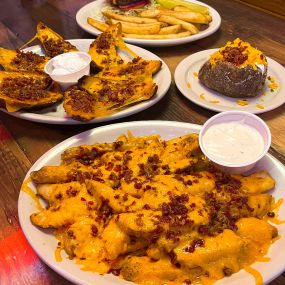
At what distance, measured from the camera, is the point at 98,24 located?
3189 mm

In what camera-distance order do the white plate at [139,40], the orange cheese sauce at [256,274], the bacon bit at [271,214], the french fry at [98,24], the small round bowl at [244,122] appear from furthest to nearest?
the french fry at [98,24] < the white plate at [139,40] < the small round bowl at [244,122] < the bacon bit at [271,214] < the orange cheese sauce at [256,274]

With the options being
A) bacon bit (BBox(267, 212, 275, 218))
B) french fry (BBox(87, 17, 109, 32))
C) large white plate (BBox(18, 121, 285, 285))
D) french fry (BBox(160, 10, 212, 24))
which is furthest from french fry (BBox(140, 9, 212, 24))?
bacon bit (BBox(267, 212, 275, 218))

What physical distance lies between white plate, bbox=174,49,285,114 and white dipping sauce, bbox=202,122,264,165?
44 centimetres

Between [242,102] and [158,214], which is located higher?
[158,214]

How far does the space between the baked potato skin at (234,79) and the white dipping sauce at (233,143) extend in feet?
1.85

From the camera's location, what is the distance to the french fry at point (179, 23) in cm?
304

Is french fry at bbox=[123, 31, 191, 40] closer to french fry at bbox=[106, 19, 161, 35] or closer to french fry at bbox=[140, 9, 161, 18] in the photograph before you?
french fry at bbox=[106, 19, 161, 35]

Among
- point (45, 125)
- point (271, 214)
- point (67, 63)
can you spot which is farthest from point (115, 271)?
point (67, 63)

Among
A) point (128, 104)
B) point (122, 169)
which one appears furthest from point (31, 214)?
point (128, 104)

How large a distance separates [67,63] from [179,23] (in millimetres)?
1175

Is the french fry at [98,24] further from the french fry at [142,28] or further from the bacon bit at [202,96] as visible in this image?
the bacon bit at [202,96]

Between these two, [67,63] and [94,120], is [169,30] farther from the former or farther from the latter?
[94,120]

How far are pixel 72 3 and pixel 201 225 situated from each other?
3.28m

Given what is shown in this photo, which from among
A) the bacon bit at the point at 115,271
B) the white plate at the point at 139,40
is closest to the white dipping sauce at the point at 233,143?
the bacon bit at the point at 115,271
